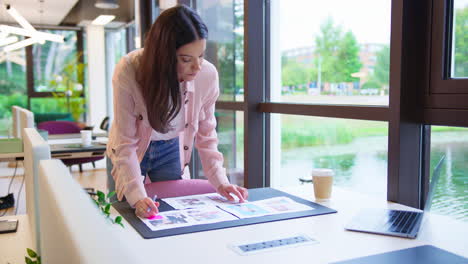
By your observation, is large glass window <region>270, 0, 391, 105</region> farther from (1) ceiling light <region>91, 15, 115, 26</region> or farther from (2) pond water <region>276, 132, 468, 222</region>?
(1) ceiling light <region>91, 15, 115, 26</region>

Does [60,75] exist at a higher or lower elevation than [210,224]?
higher

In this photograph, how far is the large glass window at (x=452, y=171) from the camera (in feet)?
5.47

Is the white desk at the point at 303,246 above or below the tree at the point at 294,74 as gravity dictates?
below

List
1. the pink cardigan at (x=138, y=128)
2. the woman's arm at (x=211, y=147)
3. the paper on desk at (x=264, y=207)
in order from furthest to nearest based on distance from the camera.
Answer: the woman's arm at (x=211, y=147), the pink cardigan at (x=138, y=128), the paper on desk at (x=264, y=207)

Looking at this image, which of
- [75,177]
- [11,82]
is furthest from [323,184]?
[11,82]

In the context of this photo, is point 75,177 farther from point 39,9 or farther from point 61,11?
point 61,11

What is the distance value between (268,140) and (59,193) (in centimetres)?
243

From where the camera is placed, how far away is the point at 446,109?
5.43 feet

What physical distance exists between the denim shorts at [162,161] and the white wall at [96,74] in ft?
25.2

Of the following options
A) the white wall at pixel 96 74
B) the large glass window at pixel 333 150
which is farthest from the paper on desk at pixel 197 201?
the white wall at pixel 96 74

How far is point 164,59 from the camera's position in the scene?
1.56 meters

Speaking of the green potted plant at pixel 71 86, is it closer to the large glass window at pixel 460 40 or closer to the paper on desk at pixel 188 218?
the paper on desk at pixel 188 218

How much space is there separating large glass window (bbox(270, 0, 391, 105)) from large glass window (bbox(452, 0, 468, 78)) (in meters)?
0.34

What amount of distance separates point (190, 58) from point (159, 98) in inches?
7.3
